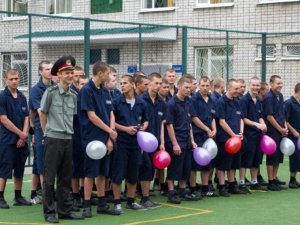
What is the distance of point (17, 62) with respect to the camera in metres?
16.8

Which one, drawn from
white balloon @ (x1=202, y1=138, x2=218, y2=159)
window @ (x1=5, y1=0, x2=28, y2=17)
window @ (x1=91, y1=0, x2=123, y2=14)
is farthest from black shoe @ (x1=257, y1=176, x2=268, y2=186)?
window @ (x1=5, y1=0, x2=28, y2=17)

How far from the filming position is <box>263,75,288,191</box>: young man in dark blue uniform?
11664 millimetres

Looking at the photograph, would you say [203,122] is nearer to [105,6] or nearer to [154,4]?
[154,4]

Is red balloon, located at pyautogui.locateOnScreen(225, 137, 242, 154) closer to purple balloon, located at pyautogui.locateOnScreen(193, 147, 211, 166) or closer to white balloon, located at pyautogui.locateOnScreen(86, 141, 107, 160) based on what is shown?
purple balloon, located at pyautogui.locateOnScreen(193, 147, 211, 166)

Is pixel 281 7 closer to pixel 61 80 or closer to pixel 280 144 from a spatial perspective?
pixel 280 144

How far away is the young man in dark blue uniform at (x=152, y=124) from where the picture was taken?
976 cm

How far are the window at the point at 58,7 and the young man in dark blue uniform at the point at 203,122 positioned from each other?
16157mm

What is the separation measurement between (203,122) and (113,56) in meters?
10.5

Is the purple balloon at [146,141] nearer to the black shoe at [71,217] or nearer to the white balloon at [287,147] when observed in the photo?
the black shoe at [71,217]

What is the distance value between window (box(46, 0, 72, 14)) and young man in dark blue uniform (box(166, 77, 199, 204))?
16457mm

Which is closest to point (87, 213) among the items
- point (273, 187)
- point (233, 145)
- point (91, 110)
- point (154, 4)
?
point (91, 110)

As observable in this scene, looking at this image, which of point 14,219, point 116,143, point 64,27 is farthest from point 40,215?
point 64,27

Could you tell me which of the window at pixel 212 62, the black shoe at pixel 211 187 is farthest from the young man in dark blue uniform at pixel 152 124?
the window at pixel 212 62

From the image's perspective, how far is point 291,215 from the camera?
30.2ft
